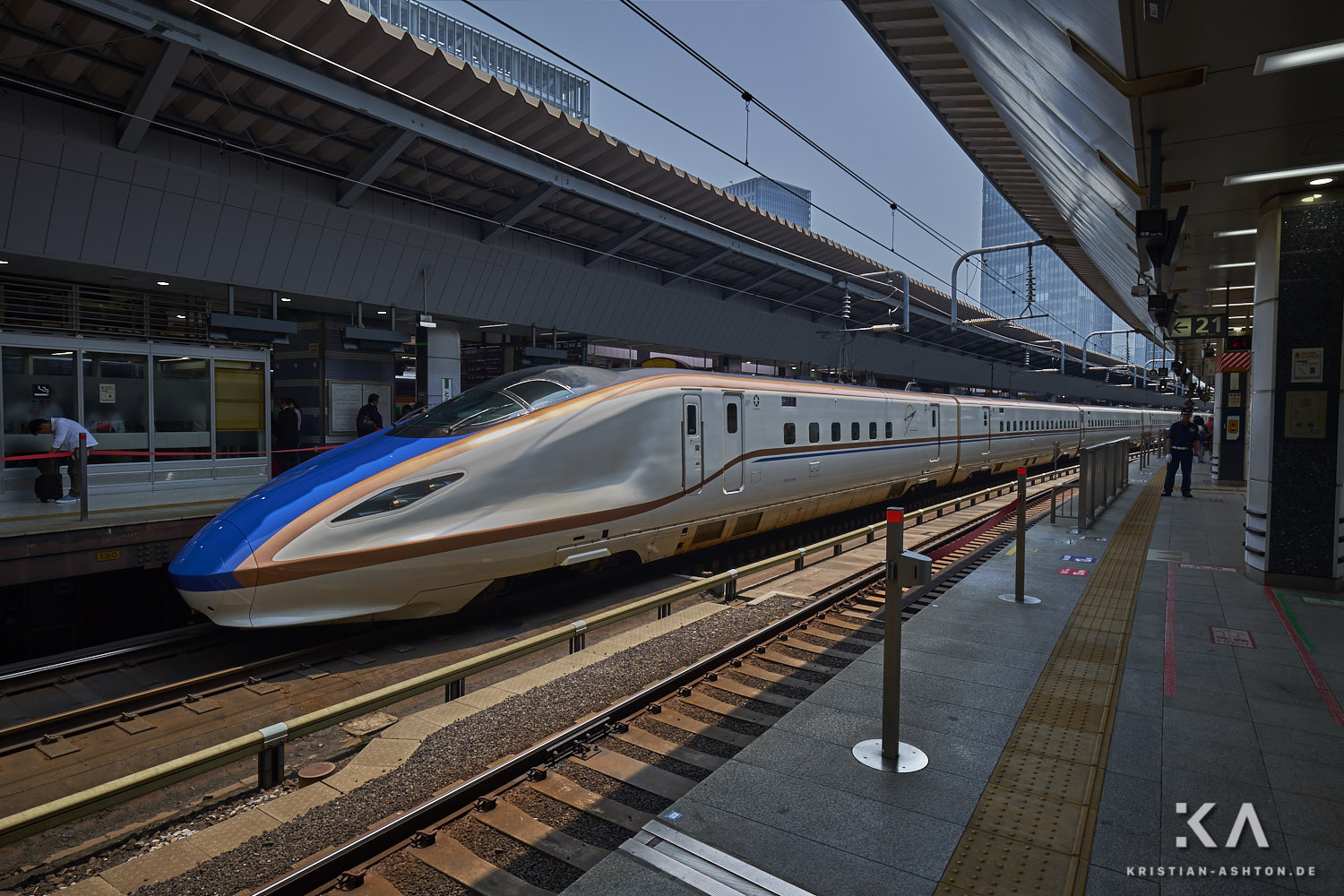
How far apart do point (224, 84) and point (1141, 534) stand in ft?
51.3

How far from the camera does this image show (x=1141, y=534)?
1216 cm

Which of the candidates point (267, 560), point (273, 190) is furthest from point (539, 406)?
point (273, 190)

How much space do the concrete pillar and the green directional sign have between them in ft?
20.6

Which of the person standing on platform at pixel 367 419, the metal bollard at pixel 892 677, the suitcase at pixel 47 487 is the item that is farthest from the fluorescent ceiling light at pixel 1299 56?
the suitcase at pixel 47 487

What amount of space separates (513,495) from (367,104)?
6845 millimetres

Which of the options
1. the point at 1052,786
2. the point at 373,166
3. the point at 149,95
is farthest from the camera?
the point at 373,166

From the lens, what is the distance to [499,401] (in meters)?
7.78

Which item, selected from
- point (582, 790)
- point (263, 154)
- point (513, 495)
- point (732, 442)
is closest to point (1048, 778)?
point (582, 790)

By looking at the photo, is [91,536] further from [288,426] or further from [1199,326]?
[1199,326]

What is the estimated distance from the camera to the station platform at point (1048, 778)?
3279 mm

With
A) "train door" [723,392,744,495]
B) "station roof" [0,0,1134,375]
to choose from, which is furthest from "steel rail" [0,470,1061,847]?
"station roof" [0,0,1134,375]

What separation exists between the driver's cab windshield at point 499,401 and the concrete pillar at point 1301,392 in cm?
782

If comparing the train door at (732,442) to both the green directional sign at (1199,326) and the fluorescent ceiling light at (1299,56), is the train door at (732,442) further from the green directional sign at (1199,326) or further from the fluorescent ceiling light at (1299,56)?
the green directional sign at (1199,326)

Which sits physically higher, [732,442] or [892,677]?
[732,442]
